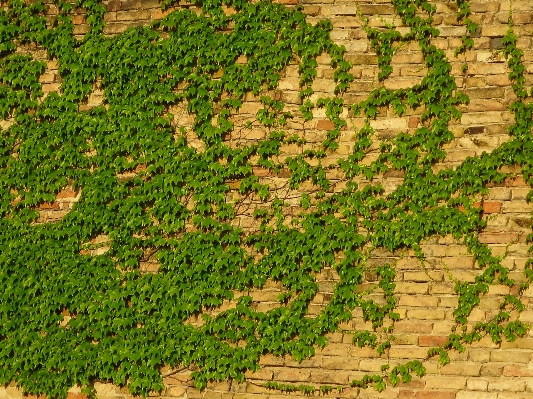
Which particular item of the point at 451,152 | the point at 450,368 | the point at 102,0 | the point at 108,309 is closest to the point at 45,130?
the point at 102,0

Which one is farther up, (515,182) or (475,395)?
(515,182)

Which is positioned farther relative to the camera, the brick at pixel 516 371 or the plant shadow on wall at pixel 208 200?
the plant shadow on wall at pixel 208 200

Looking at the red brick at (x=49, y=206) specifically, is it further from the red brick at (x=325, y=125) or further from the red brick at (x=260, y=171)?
the red brick at (x=325, y=125)

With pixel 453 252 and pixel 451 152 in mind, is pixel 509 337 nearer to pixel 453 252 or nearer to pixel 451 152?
pixel 453 252

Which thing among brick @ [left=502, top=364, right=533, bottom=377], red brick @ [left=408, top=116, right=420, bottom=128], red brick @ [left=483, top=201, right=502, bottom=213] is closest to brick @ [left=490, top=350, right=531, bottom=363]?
brick @ [left=502, top=364, right=533, bottom=377]

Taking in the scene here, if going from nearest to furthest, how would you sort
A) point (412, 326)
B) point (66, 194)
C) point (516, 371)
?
point (516, 371)
point (412, 326)
point (66, 194)

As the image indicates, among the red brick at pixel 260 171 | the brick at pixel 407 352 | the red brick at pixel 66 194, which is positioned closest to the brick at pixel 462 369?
the brick at pixel 407 352

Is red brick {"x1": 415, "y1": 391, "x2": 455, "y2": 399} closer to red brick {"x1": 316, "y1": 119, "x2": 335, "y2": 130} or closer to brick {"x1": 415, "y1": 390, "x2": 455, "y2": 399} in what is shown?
brick {"x1": 415, "y1": 390, "x2": 455, "y2": 399}

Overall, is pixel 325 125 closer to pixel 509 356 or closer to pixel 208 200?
pixel 208 200

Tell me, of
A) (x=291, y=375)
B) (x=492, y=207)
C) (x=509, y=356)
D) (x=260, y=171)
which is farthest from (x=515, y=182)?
(x=291, y=375)
